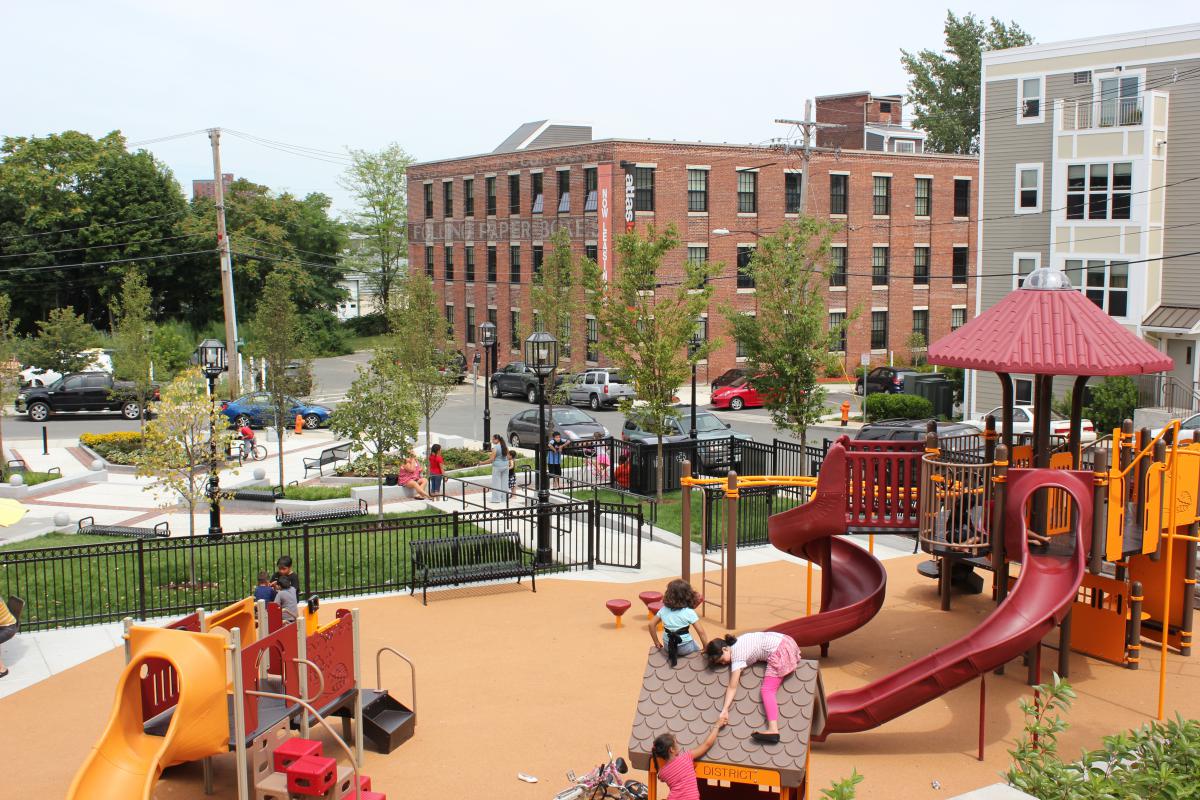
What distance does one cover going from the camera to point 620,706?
41.1 feet

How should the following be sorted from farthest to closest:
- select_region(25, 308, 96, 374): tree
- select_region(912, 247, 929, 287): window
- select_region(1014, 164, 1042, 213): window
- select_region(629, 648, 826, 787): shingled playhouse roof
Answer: select_region(912, 247, 929, 287): window < select_region(25, 308, 96, 374): tree < select_region(1014, 164, 1042, 213): window < select_region(629, 648, 826, 787): shingled playhouse roof

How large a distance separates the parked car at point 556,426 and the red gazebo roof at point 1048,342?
20.0 metres

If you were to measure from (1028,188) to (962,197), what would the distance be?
1744 centimetres

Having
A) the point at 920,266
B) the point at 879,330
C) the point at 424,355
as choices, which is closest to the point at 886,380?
the point at 879,330

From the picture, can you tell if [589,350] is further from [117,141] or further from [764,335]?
[117,141]

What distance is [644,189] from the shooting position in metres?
47.6

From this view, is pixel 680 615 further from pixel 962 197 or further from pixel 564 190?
pixel 962 197

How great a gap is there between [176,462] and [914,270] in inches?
1678

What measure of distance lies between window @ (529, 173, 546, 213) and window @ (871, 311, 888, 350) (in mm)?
16863

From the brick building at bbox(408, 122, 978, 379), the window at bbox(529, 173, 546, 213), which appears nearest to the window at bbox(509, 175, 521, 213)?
the brick building at bbox(408, 122, 978, 379)

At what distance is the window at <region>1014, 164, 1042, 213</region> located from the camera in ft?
125

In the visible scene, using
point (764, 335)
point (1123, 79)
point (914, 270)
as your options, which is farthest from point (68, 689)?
point (914, 270)

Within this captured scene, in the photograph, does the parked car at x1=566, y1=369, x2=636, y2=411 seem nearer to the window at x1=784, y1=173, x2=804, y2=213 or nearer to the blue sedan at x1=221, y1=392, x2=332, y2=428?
the blue sedan at x1=221, y1=392, x2=332, y2=428

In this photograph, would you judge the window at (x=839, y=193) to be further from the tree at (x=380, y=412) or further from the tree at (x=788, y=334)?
the tree at (x=380, y=412)
